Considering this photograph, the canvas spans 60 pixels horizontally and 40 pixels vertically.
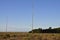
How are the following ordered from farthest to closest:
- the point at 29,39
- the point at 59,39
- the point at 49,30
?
the point at 49,30 < the point at 59,39 < the point at 29,39

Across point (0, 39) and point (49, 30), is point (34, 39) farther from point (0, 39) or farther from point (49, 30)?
Answer: point (49, 30)

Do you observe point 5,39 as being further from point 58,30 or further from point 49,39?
point 58,30

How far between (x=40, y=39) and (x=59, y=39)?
3.00 m

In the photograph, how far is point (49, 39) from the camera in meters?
23.6

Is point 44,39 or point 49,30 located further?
point 49,30

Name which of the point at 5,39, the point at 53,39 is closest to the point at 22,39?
the point at 5,39

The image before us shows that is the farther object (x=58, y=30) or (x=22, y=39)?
(x=58, y=30)

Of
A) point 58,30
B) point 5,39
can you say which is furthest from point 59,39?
point 58,30

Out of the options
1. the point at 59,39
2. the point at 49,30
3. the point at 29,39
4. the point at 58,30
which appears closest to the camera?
the point at 29,39

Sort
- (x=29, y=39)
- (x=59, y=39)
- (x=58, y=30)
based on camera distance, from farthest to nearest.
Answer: (x=58, y=30)
(x=59, y=39)
(x=29, y=39)

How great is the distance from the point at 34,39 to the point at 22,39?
168 centimetres

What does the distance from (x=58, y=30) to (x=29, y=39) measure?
27457 mm

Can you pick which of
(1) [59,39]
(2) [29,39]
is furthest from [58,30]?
(2) [29,39]

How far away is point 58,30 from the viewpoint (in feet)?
160
